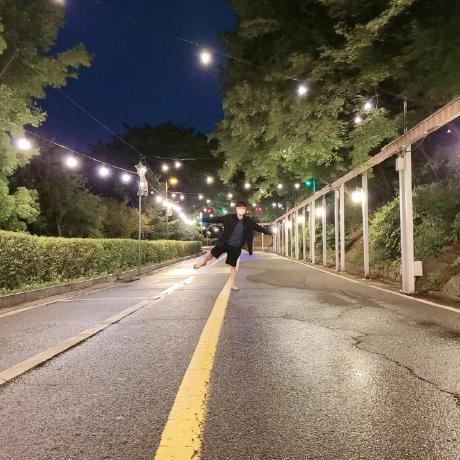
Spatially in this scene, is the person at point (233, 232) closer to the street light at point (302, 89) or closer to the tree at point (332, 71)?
the tree at point (332, 71)

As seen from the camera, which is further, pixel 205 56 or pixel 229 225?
pixel 205 56

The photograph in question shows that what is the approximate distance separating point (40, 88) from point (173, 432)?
21811 mm

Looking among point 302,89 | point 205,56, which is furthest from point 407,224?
point 205,56

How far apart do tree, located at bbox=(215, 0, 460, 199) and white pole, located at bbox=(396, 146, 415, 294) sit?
185 centimetres

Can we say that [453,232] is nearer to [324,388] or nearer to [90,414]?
[324,388]

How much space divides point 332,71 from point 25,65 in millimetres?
14439

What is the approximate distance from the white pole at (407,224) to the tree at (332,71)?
1.85m

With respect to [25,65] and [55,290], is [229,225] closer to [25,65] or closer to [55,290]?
[55,290]

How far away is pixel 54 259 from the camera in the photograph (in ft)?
50.4

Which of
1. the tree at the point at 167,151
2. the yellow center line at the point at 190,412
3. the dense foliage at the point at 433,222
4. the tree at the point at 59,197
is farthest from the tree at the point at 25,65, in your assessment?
the tree at the point at 167,151

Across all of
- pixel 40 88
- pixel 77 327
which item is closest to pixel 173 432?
pixel 77 327

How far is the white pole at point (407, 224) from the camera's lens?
11664 millimetres

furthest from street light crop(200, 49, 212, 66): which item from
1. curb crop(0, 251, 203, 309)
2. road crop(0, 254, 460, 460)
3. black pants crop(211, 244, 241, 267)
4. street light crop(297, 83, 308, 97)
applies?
road crop(0, 254, 460, 460)

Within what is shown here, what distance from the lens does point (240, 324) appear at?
6891 mm
